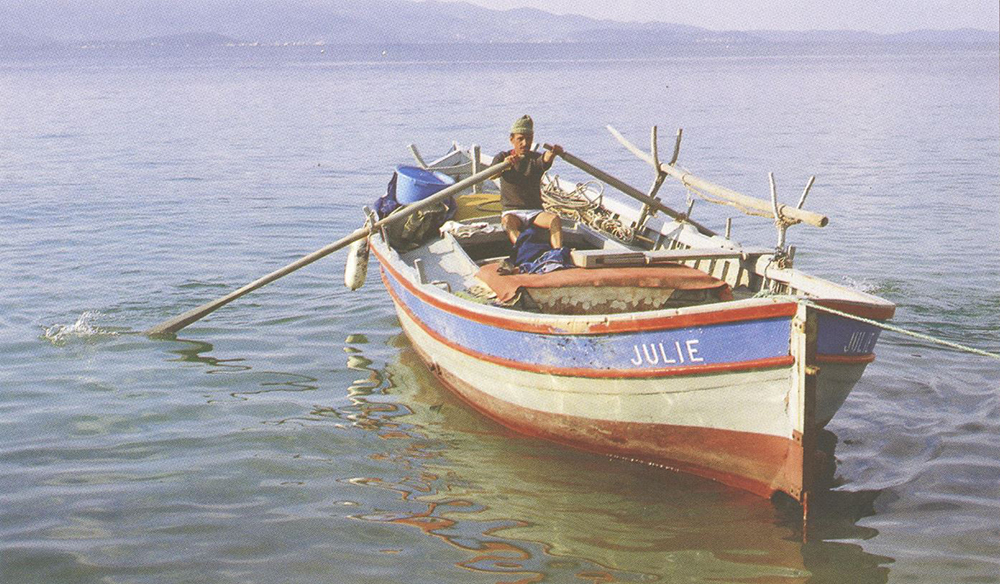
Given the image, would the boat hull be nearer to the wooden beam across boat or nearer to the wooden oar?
the wooden beam across boat

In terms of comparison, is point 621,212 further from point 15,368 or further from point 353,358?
point 15,368

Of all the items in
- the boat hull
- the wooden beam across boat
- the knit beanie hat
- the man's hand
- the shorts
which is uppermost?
the knit beanie hat

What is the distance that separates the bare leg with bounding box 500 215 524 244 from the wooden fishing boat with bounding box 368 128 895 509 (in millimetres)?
450

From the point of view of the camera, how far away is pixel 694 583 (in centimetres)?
688

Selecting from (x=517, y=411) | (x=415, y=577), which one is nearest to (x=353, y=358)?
(x=517, y=411)

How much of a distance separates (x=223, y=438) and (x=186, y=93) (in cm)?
5356

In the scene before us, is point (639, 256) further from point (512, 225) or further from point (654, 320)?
point (512, 225)

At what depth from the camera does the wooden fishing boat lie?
6.95 meters

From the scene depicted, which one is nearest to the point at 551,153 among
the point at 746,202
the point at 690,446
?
the point at 746,202

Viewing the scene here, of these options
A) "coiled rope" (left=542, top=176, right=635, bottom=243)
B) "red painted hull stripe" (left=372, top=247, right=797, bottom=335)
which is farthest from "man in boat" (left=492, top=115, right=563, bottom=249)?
"red painted hull stripe" (left=372, top=247, right=797, bottom=335)

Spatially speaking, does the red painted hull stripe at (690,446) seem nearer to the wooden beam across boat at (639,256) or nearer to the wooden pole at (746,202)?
the wooden beam across boat at (639,256)

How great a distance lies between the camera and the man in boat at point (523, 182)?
1042 centimetres

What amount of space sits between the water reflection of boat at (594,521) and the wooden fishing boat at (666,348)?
200 millimetres

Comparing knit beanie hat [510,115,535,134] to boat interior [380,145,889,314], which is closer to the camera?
boat interior [380,145,889,314]
